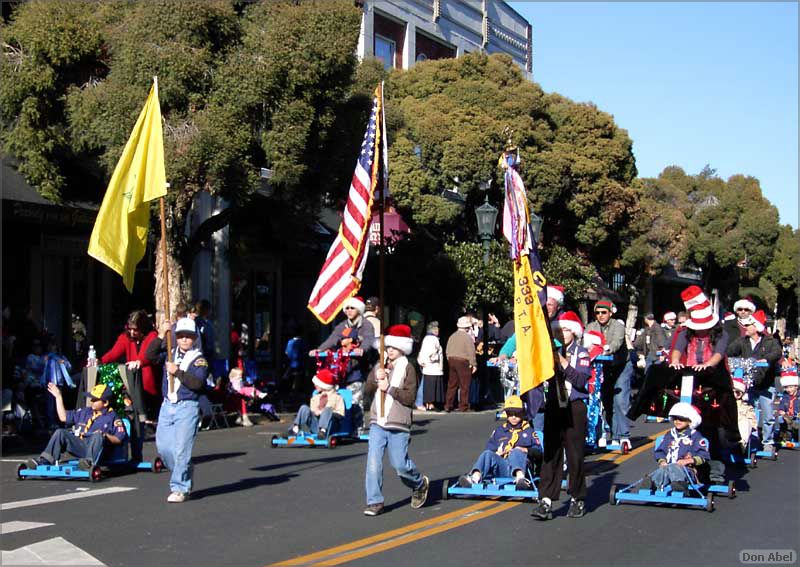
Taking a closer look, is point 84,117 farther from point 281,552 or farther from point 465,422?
point 281,552

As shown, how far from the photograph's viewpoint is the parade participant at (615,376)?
14.3 meters

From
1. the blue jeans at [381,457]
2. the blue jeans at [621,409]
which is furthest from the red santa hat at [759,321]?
the blue jeans at [381,457]

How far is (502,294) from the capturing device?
24.5m

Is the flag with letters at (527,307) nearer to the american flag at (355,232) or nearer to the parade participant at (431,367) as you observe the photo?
the american flag at (355,232)

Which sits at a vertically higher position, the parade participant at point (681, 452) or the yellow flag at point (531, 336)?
the yellow flag at point (531, 336)

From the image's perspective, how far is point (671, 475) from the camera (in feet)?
32.7

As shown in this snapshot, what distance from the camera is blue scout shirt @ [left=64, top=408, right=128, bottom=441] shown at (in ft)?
39.9

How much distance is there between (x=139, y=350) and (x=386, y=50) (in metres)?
19.4

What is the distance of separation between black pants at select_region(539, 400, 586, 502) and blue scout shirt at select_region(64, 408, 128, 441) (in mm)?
5133

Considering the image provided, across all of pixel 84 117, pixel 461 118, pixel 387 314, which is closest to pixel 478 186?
pixel 461 118

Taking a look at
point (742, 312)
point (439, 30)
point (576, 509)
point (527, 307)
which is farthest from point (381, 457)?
point (439, 30)

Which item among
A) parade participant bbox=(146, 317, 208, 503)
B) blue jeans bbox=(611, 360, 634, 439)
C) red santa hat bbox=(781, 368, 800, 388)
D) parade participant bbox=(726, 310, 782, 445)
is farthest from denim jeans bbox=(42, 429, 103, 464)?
red santa hat bbox=(781, 368, 800, 388)

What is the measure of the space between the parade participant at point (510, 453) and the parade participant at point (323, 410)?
4.93m

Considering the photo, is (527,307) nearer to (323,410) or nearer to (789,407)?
(323,410)
